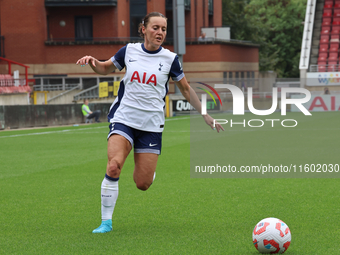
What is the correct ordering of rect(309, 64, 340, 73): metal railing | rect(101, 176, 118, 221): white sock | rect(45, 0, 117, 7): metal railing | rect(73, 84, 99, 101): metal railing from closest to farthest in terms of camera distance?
rect(101, 176, 118, 221): white sock, rect(73, 84, 99, 101): metal railing, rect(45, 0, 117, 7): metal railing, rect(309, 64, 340, 73): metal railing

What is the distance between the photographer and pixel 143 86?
607cm

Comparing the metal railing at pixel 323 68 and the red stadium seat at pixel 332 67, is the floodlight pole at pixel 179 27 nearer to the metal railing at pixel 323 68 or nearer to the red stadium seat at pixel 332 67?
the metal railing at pixel 323 68

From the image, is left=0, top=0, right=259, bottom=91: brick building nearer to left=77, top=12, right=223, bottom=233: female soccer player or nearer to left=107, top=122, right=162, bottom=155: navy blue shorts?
left=77, top=12, right=223, bottom=233: female soccer player

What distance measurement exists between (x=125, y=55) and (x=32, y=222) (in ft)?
7.67

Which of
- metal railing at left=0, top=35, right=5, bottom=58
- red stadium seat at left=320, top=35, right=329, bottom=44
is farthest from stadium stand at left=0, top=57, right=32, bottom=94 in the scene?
red stadium seat at left=320, top=35, right=329, bottom=44

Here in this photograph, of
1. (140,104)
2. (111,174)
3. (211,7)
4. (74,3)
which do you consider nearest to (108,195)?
(111,174)

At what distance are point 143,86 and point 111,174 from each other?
3.40 ft

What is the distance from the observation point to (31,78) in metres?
44.2

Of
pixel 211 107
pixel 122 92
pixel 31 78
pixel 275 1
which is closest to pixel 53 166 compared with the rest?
pixel 122 92

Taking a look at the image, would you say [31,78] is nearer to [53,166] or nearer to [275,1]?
[53,166]

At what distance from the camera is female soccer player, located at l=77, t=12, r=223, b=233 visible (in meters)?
6.01

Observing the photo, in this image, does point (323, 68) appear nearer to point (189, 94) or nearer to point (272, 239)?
point (189, 94)

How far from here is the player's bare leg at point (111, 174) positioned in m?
5.86

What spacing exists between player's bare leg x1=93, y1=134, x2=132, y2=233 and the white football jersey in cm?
25
